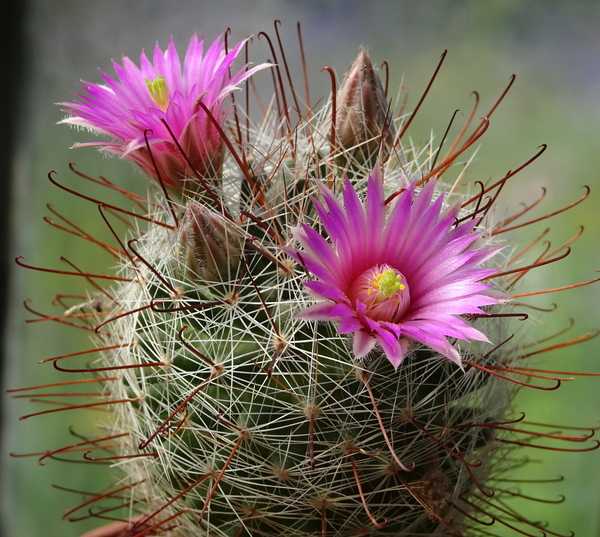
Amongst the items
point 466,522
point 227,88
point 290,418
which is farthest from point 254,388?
point 466,522

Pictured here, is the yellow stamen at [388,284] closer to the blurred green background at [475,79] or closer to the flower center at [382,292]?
the flower center at [382,292]

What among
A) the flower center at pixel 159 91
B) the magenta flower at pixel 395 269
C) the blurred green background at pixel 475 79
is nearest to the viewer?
the magenta flower at pixel 395 269

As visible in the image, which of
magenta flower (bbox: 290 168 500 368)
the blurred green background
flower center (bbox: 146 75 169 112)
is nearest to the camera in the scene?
magenta flower (bbox: 290 168 500 368)

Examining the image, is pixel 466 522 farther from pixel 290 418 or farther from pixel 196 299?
pixel 196 299

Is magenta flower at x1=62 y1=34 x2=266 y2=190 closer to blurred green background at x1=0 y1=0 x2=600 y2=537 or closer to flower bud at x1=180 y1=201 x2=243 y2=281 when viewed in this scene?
flower bud at x1=180 y1=201 x2=243 y2=281

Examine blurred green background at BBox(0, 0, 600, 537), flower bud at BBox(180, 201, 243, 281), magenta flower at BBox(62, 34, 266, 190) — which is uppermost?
blurred green background at BBox(0, 0, 600, 537)

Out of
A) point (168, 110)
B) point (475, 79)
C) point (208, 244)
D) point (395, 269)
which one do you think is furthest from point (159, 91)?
point (475, 79)

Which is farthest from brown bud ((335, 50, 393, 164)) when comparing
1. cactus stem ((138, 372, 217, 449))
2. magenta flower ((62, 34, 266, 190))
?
cactus stem ((138, 372, 217, 449))

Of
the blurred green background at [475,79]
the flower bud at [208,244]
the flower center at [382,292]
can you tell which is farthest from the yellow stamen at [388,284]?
the blurred green background at [475,79]
